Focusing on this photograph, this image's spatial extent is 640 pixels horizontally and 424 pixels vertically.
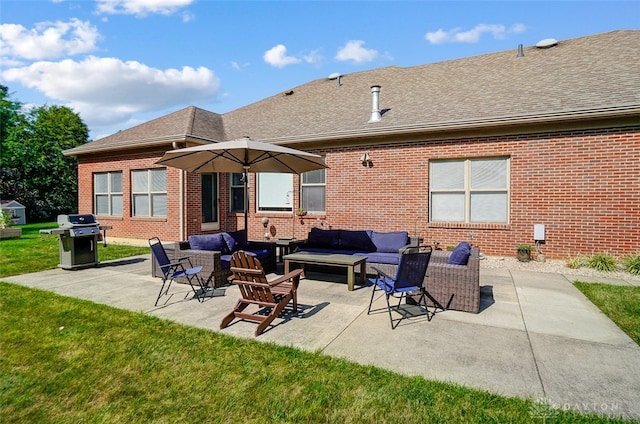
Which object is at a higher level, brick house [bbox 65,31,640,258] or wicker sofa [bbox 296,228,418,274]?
brick house [bbox 65,31,640,258]

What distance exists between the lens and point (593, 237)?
795cm

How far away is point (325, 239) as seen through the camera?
8.45m

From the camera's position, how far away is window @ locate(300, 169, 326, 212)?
36.7ft

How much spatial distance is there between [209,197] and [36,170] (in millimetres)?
24003

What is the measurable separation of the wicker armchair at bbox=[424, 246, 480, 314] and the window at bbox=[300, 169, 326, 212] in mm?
6249

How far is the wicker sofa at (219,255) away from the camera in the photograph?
6422 mm

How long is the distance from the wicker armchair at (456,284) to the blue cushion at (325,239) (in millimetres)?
3313

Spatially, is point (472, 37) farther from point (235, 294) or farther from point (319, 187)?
point (235, 294)

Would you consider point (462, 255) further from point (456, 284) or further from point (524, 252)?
point (524, 252)

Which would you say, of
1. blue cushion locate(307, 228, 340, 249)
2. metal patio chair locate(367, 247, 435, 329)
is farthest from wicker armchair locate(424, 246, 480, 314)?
blue cushion locate(307, 228, 340, 249)

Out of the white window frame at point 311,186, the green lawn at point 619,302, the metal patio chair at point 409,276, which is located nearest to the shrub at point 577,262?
the green lawn at point 619,302

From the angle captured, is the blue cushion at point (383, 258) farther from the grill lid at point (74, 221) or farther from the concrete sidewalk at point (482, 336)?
the grill lid at point (74, 221)

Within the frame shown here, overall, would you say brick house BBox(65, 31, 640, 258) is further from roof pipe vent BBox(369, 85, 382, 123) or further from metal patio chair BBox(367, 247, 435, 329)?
metal patio chair BBox(367, 247, 435, 329)

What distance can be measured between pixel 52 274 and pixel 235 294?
4.88 meters
